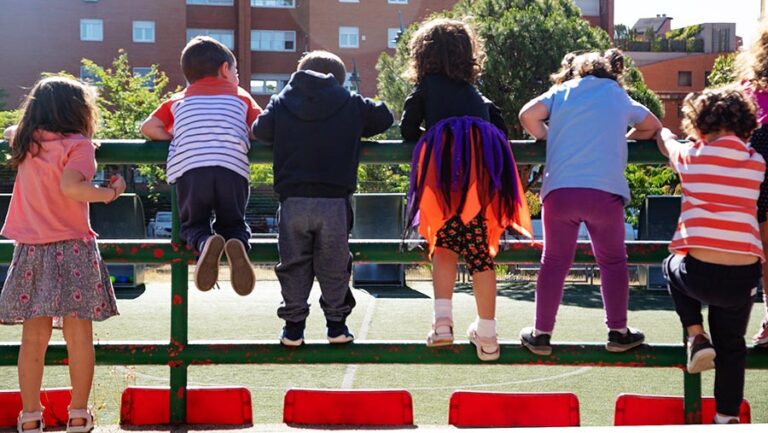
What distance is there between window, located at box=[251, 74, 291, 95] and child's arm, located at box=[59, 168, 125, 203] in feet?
157

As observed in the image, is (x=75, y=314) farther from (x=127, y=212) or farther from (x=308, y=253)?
(x=127, y=212)

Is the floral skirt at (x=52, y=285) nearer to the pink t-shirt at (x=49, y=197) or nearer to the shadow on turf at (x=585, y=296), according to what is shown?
the pink t-shirt at (x=49, y=197)

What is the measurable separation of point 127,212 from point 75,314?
1307 cm

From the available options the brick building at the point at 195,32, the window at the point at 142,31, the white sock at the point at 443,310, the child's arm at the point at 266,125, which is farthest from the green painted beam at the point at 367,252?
the window at the point at 142,31

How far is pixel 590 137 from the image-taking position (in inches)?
159

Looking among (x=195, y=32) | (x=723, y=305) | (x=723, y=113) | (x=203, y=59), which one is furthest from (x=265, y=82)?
(x=723, y=305)

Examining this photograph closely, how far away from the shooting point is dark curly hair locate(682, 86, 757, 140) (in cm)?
383

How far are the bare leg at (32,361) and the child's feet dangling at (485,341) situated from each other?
157 centimetres

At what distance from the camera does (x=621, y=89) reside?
4.21 meters

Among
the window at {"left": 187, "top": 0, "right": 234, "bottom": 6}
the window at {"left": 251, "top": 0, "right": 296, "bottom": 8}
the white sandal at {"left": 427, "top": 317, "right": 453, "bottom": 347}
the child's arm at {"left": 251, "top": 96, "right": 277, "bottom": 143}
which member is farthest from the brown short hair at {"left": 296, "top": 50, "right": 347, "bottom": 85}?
the window at {"left": 251, "top": 0, "right": 296, "bottom": 8}

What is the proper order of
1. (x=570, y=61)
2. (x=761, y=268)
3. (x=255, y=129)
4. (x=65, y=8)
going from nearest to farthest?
(x=761, y=268) → (x=255, y=129) → (x=570, y=61) → (x=65, y=8)

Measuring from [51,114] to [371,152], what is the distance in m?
1.21

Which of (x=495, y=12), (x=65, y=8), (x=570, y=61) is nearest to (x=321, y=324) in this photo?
(x=570, y=61)

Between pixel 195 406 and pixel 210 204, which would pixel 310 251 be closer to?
pixel 210 204
